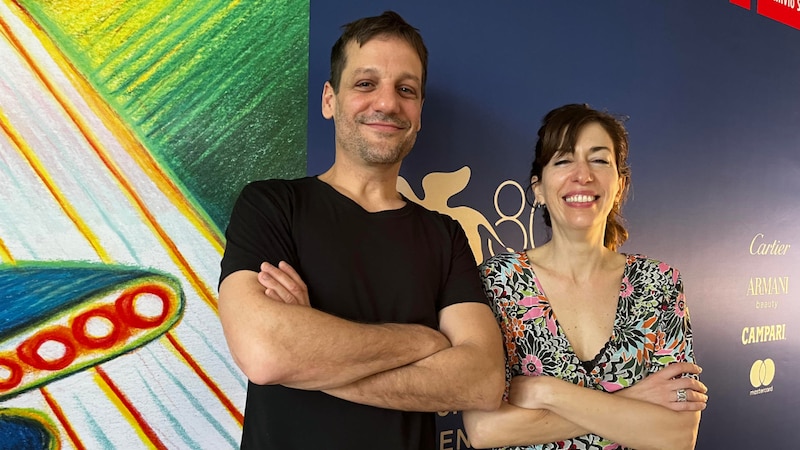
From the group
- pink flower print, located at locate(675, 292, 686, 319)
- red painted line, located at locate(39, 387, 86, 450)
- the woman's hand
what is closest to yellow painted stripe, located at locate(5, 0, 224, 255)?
red painted line, located at locate(39, 387, 86, 450)

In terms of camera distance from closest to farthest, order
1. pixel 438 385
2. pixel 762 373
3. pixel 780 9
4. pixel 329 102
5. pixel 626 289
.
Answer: pixel 438 385 < pixel 329 102 < pixel 626 289 < pixel 762 373 < pixel 780 9

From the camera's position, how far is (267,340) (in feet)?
3.57

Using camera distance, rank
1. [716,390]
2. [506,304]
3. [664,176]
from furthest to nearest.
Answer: [716,390], [664,176], [506,304]

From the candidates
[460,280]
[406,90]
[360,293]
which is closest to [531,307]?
[460,280]

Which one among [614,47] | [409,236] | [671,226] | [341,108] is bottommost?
[409,236]

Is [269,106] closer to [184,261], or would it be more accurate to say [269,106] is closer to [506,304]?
[184,261]

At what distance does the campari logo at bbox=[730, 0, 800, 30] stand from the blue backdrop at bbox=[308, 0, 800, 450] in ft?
0.06

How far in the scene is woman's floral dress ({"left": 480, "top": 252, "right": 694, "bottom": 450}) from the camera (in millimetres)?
1465

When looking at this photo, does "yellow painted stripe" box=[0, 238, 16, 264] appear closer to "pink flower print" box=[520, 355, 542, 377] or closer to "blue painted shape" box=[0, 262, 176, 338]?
"blue painted shape" box=[0, 262, 176, 338]

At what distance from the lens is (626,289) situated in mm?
1565

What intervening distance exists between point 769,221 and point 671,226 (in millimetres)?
809

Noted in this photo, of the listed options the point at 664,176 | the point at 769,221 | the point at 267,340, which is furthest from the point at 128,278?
the point at 769,221

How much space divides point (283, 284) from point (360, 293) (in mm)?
168

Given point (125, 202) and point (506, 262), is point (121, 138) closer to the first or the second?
point (125, 202)
